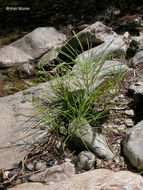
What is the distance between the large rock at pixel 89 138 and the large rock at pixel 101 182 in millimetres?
243

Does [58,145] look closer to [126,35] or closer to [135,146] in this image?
[135,146]

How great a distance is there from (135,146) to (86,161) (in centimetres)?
45

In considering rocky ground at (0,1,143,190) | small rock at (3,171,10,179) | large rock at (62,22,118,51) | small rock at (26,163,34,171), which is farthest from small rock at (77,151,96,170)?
large rock at (62,22,118,51)

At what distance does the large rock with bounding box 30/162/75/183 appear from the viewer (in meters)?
1.95

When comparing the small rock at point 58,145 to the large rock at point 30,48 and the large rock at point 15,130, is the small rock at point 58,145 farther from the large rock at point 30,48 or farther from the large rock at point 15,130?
the large rock at point 30,48

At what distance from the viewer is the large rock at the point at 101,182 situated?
4.99 feet

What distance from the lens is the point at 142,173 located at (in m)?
1.85

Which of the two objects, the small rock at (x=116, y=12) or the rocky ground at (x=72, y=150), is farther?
the small rock at (x=116, y=12)

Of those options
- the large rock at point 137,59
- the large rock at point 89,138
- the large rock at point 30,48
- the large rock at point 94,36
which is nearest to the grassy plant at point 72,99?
the large rock at point 89,138

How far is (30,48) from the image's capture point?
14.1ft

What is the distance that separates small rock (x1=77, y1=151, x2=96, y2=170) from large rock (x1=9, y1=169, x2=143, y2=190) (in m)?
0.17

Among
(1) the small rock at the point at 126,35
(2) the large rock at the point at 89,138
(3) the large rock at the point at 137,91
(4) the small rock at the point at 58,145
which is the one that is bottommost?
(4) the small rock at the point at 58,145

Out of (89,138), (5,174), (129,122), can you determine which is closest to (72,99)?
(89,138)

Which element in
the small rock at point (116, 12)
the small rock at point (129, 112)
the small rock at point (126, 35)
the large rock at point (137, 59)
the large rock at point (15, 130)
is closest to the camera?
the large rock at point (15, 130)
